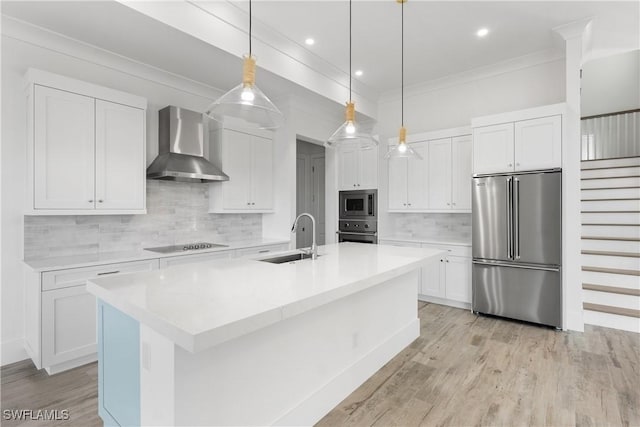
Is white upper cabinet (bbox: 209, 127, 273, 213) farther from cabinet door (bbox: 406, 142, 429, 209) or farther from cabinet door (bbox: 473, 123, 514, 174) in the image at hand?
cabinet door (bbox: 473, 123, 514, 174)

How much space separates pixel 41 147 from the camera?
2.62 metres

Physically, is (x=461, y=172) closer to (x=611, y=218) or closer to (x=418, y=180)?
(x=418, y=180)

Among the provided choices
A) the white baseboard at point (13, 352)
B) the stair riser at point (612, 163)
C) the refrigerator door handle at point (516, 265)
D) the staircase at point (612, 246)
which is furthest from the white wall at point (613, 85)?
the white baseboard at point (13, 352)

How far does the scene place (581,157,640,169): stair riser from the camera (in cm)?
514

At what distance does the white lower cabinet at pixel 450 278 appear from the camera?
13.9 feet

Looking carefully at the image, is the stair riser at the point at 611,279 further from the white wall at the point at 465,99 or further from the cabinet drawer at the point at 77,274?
the cabinet drawer at the point at 77,274

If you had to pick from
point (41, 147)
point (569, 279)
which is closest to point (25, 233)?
point (41, 147)

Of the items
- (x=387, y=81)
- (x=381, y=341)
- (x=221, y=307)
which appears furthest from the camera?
(x=387, y=81)

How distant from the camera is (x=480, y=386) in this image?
242 cm

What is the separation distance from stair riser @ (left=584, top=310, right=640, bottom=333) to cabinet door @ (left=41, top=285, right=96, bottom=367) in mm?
5005

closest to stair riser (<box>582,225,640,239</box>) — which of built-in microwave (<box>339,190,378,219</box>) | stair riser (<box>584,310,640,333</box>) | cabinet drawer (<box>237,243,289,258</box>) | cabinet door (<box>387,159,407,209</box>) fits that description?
stair riser (<box>584,310,640,333</box>)

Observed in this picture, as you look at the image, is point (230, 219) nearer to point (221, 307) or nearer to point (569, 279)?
point (221, 307)

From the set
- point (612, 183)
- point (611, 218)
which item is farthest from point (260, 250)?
point (612, 183)

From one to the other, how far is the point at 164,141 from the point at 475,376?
3.71 metres
